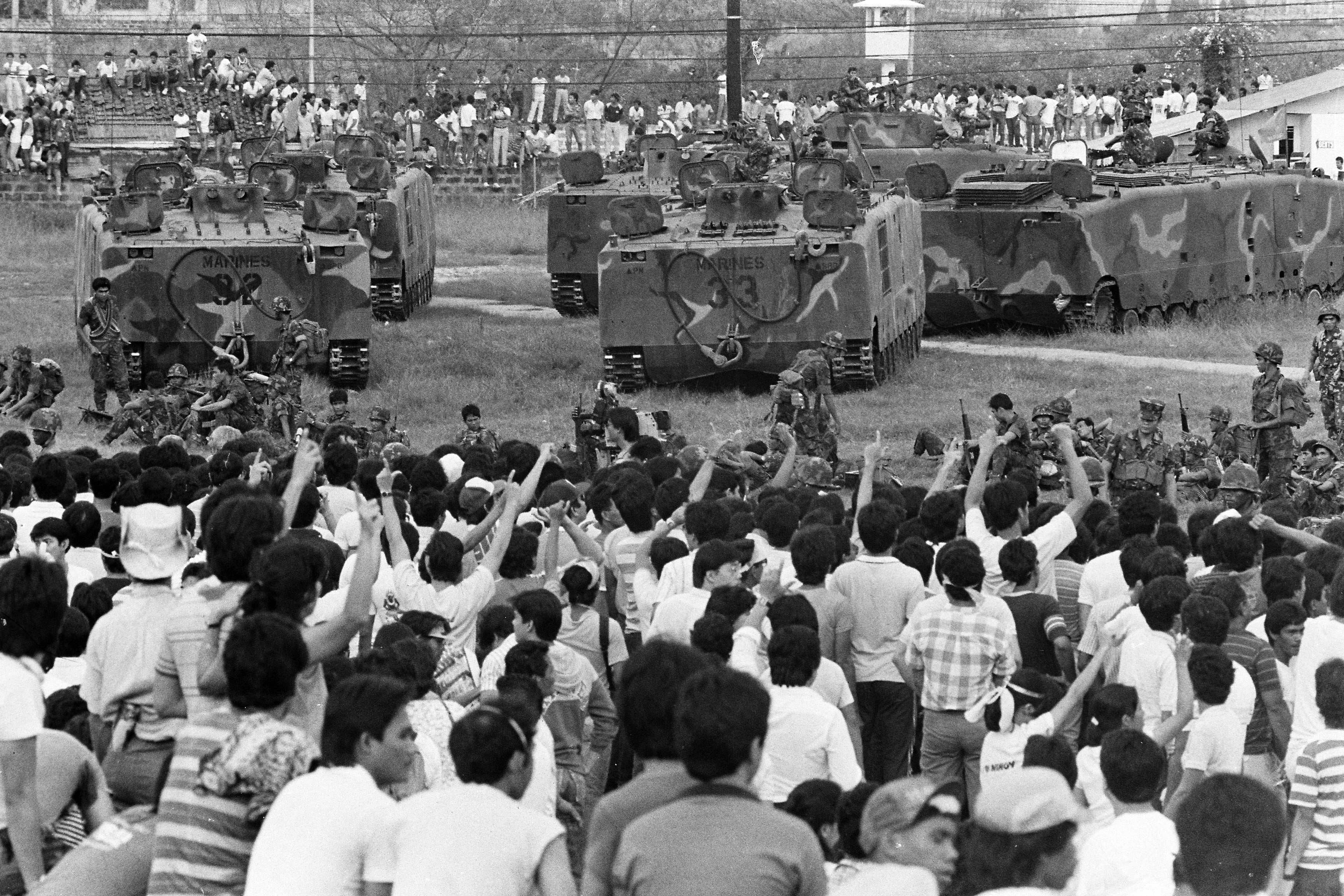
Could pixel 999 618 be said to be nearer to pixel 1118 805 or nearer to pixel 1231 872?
pixel 1118 805

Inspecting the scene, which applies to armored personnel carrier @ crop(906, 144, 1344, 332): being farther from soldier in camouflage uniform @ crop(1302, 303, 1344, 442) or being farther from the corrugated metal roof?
the corrugated metal roof

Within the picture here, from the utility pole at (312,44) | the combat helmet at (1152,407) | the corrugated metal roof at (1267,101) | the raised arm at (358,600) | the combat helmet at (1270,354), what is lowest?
the combat helmet at (1152,407)

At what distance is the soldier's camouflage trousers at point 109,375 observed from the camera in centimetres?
2242

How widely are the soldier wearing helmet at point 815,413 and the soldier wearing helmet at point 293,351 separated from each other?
530 cm

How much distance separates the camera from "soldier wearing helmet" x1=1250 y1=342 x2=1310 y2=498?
61.3 ft

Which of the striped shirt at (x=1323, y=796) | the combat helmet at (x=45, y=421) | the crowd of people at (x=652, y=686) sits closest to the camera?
the crowd of people at (x=652, y=686)

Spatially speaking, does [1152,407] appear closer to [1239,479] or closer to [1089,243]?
[1239,479]

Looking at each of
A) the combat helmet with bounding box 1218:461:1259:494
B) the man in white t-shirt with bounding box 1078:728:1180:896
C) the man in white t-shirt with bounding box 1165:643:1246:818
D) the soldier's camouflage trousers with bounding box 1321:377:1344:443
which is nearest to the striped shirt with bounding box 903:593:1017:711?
the man in white t-shirt with bounding box 1165:643:1246:818

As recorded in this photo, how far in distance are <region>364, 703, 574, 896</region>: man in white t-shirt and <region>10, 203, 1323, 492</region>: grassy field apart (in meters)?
14.1

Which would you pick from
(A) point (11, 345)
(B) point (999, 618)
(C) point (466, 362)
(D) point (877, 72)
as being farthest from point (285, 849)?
(D) point (877, 72)

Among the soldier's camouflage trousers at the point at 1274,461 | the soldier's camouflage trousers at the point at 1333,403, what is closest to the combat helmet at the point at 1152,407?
the soldier's camouflage trousers at the point at 1274,461

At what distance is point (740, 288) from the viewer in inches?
893

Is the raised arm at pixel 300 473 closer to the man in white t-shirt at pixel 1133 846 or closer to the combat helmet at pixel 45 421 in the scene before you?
the man in white t-shirt at pixel 1133 846

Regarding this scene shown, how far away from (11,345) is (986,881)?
2453cm
